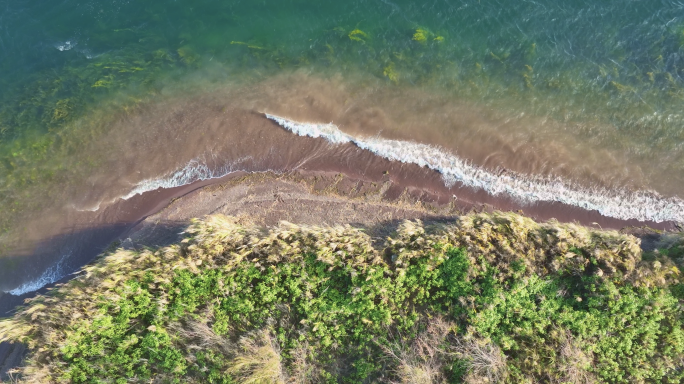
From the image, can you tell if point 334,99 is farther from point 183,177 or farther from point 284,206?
point 183,177

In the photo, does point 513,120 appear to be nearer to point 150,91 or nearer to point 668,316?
point 668,316

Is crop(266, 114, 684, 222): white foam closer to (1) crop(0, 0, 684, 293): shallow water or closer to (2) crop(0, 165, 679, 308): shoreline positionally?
(1) crop(0, 0, 684, 293): shallow water

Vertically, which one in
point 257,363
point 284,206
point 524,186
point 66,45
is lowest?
point 257,363

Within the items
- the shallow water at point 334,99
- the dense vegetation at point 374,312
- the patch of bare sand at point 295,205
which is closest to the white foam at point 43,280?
the shallow water at point 334,99

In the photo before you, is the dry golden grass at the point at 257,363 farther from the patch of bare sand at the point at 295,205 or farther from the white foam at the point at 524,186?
the white foam at the point at 524,186

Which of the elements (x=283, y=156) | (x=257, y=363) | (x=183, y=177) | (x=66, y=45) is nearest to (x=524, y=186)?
(x=283, y=156)

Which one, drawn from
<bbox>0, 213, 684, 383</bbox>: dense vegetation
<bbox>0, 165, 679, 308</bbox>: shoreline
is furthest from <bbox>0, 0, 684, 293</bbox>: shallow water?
<bbox>0, 213, 684, 383</bbox>: dense vegetation
